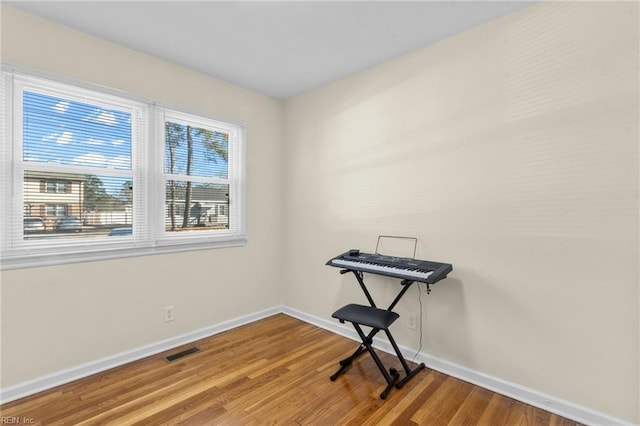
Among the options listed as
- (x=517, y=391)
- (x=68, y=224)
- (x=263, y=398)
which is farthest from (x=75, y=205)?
(x=517, y=391)

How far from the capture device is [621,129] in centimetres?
174

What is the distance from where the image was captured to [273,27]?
2258 mm

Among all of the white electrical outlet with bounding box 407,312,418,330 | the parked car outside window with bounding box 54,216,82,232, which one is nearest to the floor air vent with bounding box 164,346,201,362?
the parked car outside window with bounding box 54,216,82,232

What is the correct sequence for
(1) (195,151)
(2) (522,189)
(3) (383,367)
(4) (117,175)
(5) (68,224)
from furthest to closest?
(1) (195,151) < (4) (117,175) < (5) (68,224) < (3) (383,367) < (2) (522,189)

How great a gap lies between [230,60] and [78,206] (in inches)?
68.6

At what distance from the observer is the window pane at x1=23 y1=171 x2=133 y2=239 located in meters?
2.15

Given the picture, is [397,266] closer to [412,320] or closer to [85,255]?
[412,320]

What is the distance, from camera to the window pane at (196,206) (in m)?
2.89

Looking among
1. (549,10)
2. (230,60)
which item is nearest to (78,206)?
(230,60)

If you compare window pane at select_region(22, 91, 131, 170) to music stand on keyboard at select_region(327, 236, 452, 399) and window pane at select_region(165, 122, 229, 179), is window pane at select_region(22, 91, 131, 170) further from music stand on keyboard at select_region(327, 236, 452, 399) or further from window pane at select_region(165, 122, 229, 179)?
music stand on keyboard at select_region(327, 236, 452, 399)

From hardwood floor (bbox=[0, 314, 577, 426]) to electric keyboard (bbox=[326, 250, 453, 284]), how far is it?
2.69 feet

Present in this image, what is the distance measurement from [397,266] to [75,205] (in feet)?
8.25

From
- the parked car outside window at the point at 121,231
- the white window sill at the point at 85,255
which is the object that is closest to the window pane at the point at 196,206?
the white window sill at the point at 85,255

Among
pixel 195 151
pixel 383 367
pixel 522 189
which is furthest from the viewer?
pixel 195 151
